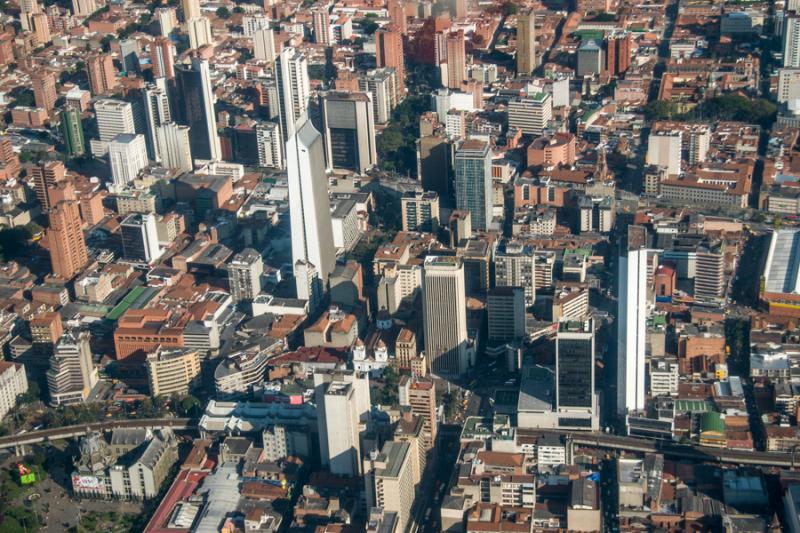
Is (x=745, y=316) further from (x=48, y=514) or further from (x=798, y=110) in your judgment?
(x=48, y=514)

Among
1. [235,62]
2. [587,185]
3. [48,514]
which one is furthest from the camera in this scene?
[235,62]

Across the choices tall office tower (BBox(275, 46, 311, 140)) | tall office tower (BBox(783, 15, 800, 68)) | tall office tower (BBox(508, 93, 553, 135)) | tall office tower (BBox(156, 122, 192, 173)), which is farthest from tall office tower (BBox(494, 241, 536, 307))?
tall office tower (BBox(783, 15, 800, 68))

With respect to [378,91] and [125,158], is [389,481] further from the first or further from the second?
[378,91]

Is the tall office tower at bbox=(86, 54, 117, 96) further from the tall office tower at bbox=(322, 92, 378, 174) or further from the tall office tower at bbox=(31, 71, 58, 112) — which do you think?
the tall office tower at bbox=(322, 92, 378, 174)

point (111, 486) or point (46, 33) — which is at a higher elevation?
point (46, 33)

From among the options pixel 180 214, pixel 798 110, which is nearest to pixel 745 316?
pixel 798 110

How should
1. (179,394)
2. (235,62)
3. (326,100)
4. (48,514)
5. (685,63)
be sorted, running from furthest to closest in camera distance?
(235,62)
(685,63)
(326,100)
(179,394)
(48,514)

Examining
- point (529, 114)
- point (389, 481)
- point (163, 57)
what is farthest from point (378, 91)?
point (389, 481)
